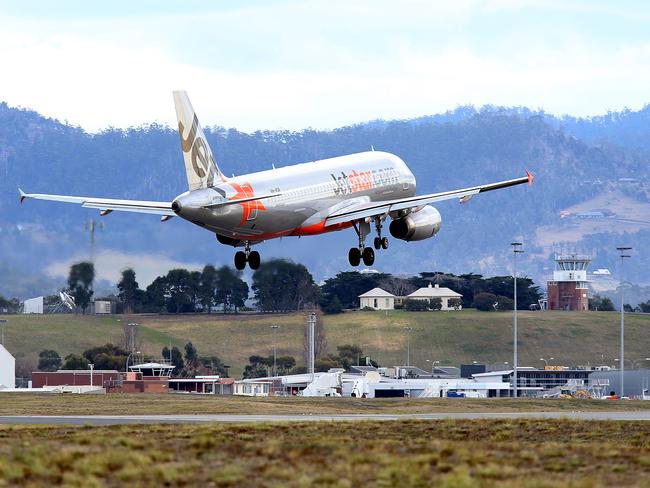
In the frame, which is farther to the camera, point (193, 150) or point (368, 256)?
point (368, 256)

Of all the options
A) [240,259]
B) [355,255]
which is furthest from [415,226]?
[240,259]

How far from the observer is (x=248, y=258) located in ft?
284

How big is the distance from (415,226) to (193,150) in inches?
591

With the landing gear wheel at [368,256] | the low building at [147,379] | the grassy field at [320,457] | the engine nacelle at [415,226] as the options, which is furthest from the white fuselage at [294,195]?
the low building at [147,379]

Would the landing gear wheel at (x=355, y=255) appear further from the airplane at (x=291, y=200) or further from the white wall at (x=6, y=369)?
the white wall at (x=6, y=369)

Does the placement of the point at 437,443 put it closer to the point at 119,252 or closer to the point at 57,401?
the point at 57,401

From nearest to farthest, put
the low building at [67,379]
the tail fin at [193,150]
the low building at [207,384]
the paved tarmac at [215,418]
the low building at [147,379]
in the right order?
the paved tarmac at [215,418]
the tail fin at [193,150]
the low building at [147,379]
the low building at [67,379]
the low building at [207,384]

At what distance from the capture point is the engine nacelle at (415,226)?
89.4m

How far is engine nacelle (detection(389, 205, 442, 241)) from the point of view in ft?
293

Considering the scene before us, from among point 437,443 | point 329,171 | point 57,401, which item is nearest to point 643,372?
point 57,401

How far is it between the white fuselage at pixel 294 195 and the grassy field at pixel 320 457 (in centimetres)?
2118

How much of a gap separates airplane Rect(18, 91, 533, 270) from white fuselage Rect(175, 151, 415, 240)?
1.8 inches

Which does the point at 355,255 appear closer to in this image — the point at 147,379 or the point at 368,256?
the point at 368,256

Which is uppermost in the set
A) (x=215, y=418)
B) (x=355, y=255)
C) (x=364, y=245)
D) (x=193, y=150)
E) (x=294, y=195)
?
(x=193, y=150)
